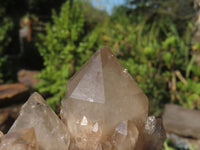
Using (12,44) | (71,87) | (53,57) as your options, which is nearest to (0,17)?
(12,44)

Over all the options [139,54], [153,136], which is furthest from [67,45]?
[153,136]

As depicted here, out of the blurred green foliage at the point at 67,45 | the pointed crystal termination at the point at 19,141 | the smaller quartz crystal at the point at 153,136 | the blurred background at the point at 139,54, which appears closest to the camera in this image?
the pointed crystal termination at the point at 19,141

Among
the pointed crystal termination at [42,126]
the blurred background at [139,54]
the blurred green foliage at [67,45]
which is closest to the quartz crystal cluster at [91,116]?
the pointed crystal termination at [42,126]


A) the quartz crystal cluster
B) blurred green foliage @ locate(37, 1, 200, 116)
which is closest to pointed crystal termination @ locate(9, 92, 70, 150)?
the quartz crystal cluster

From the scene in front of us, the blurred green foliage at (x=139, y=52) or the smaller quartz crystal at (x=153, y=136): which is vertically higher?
the smaller quartz crystal at (x=153, y=136)

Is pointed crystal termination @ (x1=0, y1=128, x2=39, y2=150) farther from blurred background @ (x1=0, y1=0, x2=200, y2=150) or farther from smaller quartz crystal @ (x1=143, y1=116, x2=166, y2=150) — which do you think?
blurred background @ (x1=0, y1=0, x2=200, y2=150)

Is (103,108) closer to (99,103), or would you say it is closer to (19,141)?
(99,103)

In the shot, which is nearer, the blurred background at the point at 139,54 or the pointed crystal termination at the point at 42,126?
the pointed crystal termination at the point at 42,126

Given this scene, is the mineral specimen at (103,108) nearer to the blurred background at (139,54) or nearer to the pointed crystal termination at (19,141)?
the pointed crystal termination at (19,141)
